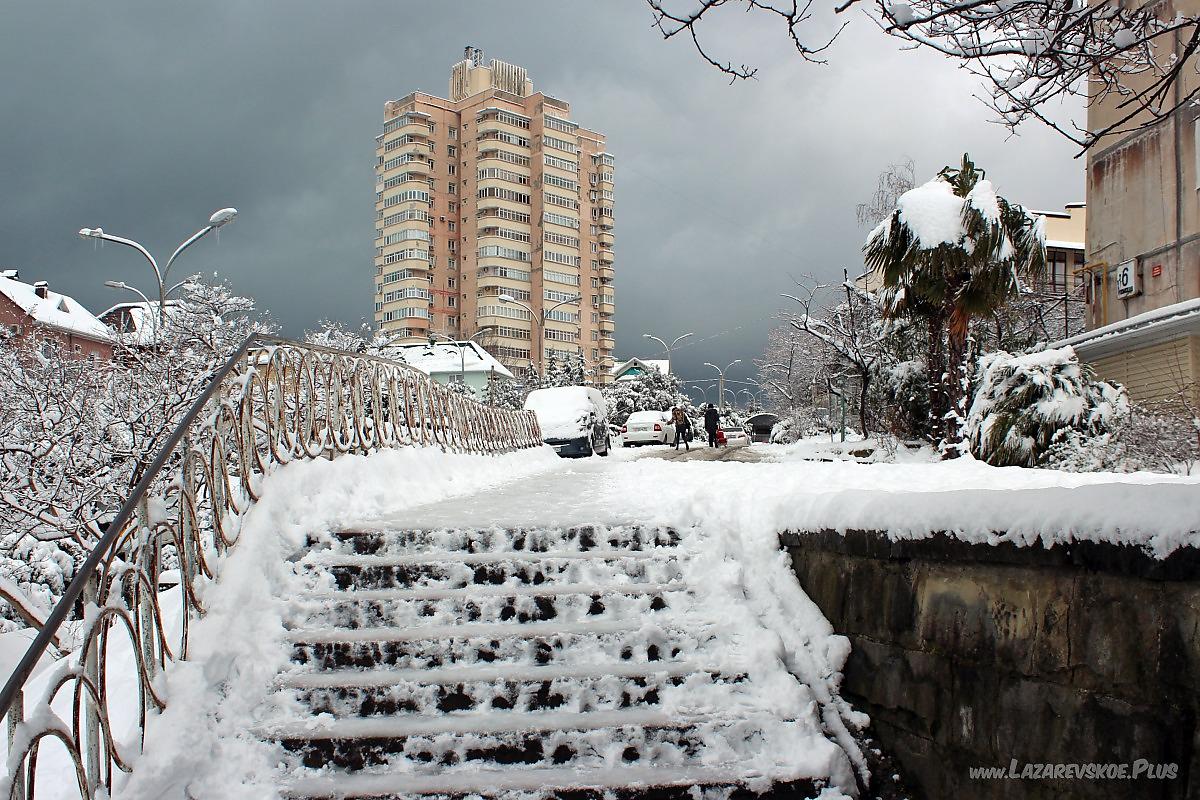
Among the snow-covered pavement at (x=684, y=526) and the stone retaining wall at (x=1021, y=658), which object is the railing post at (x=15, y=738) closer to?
the snow-covered pavement at (x=684, y=526)

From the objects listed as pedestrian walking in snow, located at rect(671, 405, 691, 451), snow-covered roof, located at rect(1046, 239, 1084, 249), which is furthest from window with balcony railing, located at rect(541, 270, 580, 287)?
pedestrian walking in snow, located at rect(671, 405, 691, 451)

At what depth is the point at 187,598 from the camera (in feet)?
14.4

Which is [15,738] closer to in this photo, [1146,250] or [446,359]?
[1146,250]

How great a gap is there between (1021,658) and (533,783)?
212 centimetres

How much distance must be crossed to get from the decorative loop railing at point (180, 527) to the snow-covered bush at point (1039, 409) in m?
8.19

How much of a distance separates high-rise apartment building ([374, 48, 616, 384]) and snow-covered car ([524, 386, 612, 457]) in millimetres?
70673

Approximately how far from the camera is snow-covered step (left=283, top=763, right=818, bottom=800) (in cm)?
371

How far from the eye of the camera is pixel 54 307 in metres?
49.8

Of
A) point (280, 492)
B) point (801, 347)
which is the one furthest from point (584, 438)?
point (801, 347)

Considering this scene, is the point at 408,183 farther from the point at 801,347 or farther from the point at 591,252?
the point at 801,347

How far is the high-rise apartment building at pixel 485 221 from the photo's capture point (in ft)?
309

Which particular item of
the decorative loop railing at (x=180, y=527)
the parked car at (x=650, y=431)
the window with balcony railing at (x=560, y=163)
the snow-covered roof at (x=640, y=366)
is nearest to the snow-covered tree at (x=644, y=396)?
the snow-covered roof at (x=640, y=366)

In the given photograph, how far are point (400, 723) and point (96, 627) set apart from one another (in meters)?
1.43

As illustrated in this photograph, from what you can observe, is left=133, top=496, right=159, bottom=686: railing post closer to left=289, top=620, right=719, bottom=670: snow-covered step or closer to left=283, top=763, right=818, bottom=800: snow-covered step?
left=289, top=620, right=719, bottom=670: snow-covered step
